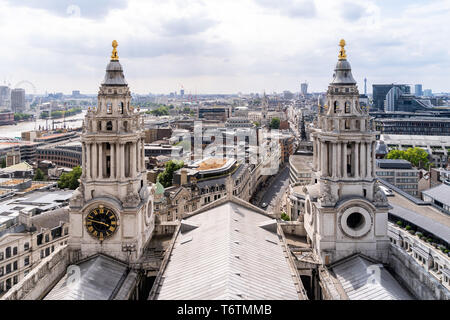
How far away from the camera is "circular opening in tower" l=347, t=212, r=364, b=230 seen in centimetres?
3972

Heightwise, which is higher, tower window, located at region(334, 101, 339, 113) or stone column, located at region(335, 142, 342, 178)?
tower window, located at region(334, 101, 339, 113)

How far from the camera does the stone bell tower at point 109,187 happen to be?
3897cm

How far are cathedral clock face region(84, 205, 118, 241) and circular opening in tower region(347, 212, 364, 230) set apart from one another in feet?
70.7

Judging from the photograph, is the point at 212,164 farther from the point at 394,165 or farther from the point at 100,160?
the point at 100,160

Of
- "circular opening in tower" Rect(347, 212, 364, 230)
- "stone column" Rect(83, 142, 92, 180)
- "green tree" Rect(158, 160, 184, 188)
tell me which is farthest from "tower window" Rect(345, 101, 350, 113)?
"green tree" Rect(158, 160, 184, 188)

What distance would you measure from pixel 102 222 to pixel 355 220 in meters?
23.4

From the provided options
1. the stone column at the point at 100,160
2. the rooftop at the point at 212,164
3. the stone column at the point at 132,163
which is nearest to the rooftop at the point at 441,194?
the rooftop at the point at 212,164

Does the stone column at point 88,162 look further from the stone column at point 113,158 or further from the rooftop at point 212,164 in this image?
the rooftop at point 212,164

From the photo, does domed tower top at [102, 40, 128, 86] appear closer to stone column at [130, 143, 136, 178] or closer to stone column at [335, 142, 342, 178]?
stone column at [130, 143, 136, 178]

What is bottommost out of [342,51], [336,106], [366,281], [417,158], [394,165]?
A: [366,281]

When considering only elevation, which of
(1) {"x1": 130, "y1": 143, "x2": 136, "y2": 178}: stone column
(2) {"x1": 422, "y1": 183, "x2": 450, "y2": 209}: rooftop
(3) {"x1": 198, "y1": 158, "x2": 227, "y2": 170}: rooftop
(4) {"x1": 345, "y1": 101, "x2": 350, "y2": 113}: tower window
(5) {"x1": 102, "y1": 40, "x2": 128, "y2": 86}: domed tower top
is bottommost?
(2) {"x1": 422, "y1": 183, "x2": 450, "y2": 209}: rooftop

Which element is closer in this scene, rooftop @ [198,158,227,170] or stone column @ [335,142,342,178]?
stone column @ [335,142,342,178]

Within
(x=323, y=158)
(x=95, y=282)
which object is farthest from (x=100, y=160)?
(x=323, y=158)

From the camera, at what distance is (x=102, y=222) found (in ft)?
128
